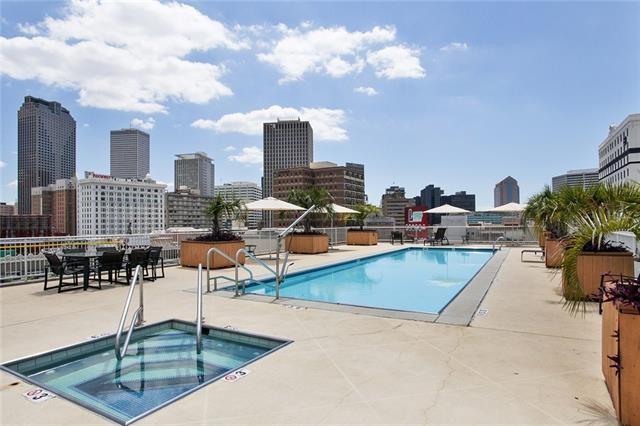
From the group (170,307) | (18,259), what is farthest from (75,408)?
(18,259)

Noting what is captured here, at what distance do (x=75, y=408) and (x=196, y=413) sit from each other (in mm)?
908

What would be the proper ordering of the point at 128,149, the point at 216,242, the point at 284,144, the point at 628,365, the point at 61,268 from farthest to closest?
1. the point at 128,149
2. the point at 284,144
3. the point at 216,242
4. the point at 61,268
5. the point at 628,365

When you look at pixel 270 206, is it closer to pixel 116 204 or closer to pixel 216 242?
pixel 216 242

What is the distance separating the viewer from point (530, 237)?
19.0 m

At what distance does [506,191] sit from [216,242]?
18011cm

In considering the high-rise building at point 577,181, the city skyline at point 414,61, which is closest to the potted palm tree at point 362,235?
the city skyline at point 414,61

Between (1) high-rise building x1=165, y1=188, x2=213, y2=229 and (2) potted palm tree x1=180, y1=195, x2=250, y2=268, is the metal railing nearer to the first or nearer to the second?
(2) potted palm tree x1=180, y1=195, x2=250, y2=268

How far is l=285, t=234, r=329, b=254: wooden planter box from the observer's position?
1565cm

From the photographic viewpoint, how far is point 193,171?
164125 mm

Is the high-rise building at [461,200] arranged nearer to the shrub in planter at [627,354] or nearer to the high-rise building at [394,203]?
the high-rise building at [394,203]

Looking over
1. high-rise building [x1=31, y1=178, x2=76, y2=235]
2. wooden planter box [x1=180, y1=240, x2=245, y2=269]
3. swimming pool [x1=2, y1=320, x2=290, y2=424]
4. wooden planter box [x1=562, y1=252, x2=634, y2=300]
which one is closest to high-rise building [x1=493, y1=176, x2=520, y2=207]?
high-rise building [x1=31, y1=178, x2=76, y2=235]

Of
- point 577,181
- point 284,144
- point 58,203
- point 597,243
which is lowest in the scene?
point 597,243

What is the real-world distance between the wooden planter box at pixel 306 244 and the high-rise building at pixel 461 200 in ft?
422

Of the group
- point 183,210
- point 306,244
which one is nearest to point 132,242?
point 306,244
